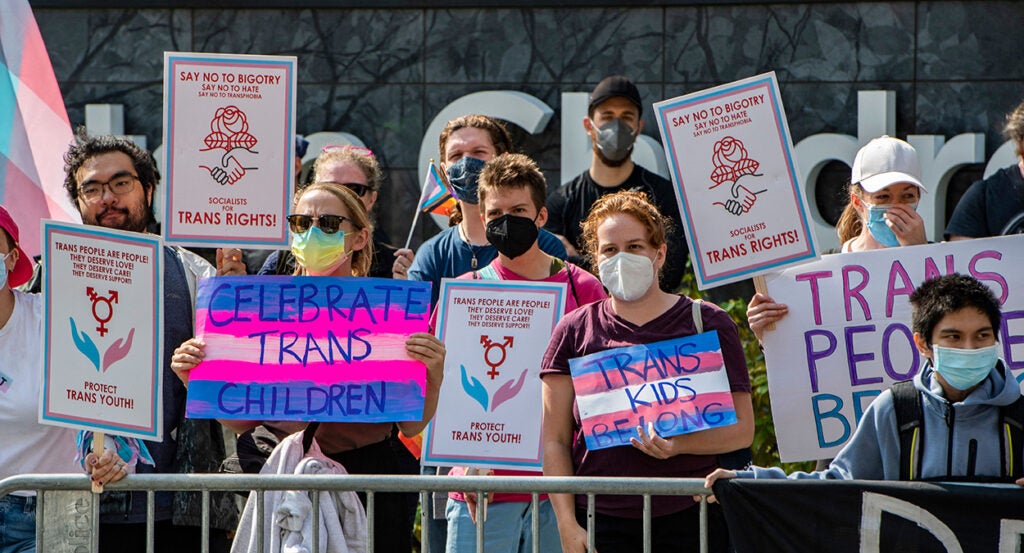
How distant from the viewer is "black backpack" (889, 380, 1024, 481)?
4.46 meters

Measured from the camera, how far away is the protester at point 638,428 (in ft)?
16.1

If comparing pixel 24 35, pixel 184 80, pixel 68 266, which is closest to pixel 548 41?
pixel 24 35

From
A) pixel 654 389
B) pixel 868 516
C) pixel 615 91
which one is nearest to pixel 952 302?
pixel 868 516

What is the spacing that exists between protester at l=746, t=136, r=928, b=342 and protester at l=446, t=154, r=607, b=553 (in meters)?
0.63

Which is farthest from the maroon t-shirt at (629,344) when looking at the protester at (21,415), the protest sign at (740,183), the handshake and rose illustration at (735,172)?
the protester at (21,415)

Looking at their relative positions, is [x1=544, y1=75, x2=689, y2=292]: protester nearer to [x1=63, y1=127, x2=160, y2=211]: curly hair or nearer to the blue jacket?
[x1=63, y1=127, x2=160, y2=211]: curly hair

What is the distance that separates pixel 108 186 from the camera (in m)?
5.47

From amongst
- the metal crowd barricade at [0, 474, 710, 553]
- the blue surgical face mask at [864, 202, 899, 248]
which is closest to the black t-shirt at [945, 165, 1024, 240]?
the blue surgical face mask at [864, 202, 899, 248]

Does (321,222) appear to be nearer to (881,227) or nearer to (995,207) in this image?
(881,227)

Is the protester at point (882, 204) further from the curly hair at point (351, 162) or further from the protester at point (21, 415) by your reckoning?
the protester at point (21, 415)

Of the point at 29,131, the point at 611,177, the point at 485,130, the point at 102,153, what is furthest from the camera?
the point at 611,177

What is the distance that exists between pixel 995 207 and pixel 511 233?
Answer: 211 centimetres

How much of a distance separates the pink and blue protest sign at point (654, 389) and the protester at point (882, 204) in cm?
53

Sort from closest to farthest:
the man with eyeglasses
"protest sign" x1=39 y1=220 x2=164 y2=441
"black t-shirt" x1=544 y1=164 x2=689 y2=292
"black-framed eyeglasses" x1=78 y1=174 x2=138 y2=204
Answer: "protest sign" x1=39 y1=220 x2=164 y2=441 < the man with eyeglasses < "black-framed eyeglasses" x1=78 y1=174 x2=138 y2=204 < "black t-shirt" x1=544 y1=164 x2=689 y2=292
